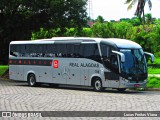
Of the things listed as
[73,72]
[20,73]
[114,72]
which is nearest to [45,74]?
[20,73]

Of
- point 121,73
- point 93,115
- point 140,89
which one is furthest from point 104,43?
point 93,115

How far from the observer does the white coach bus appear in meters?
24.3

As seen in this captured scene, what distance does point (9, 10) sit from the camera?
35562 mm

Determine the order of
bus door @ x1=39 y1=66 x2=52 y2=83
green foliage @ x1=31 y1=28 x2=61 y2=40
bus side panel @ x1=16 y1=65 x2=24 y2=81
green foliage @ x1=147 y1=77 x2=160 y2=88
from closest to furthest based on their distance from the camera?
1. green foliage @ x1=147 y1=77 x2=160 y2=88
2. bus door @ x1=39 y1=66 x2=52 y2=83
3. bus side panel @ x1=16 y1=65 x2=24 y2=81
4. green foliage @ x1=31 y1=28 x2=61 y2=40

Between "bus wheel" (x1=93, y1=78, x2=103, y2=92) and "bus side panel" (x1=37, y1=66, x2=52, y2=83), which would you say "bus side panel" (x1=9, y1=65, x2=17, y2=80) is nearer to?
"bus side panel" (x1=37, y1=66, x2=52, y2=83)

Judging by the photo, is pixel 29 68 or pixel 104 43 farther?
pixel 29 68

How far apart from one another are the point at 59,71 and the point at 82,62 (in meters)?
2.33

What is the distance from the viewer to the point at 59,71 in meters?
28.1

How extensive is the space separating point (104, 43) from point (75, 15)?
13369 millimetres

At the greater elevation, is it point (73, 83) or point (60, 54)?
point (60, 54)

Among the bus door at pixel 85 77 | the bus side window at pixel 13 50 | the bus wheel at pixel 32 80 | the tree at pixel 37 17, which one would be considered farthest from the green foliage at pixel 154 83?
the tree at pixel 37 17

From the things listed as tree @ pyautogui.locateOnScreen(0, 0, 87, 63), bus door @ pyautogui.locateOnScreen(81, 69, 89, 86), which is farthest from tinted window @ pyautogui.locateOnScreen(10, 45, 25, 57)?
bus door @ pyautogui.locateOnScreen(81, 69, 89, 86)

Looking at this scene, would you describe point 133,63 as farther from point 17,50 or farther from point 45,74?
point 17,50

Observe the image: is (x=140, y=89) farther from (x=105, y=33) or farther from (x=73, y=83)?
(x=105, y=33)
